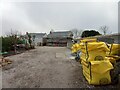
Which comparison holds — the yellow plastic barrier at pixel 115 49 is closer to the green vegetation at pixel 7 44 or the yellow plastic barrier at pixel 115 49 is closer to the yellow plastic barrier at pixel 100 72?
the yellow plastic barrier at pixel 100 72

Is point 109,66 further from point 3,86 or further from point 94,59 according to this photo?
point 3,86

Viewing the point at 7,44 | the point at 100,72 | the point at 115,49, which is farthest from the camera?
the point at 7,44

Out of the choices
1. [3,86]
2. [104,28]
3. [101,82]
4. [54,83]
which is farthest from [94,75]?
[104,28]

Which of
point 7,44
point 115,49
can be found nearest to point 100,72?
point 115,49

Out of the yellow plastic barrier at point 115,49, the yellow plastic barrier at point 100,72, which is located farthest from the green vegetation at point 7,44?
the yellow plastic barrier at point 100,72

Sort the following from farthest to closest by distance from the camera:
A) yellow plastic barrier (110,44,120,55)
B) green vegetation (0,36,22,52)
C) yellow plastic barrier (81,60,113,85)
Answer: green vegetation (0,36,22,52) → yellow plastic barrier (110,44,120,55) → yellow plastic barrier (81,60,113,85)

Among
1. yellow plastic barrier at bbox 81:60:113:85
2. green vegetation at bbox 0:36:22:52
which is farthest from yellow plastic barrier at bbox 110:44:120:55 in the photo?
green vegetation at bbox 0:36:22:52

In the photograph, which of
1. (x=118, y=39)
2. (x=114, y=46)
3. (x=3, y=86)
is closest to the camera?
(x=3, y=86)

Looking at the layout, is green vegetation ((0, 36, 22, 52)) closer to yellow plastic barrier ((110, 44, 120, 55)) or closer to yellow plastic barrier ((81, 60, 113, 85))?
yellow plastic barrier ((110, 44, 120, 55))

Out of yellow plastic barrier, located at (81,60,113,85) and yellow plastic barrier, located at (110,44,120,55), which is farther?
yellow plastic barrier, located at (110,44,120,55)

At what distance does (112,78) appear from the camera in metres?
5.32

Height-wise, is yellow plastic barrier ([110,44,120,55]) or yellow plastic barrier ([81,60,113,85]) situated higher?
yellow plastic barrier ([110,44,120,55])

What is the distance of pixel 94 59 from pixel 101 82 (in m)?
0.79

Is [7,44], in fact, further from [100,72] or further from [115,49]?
[100,72]
